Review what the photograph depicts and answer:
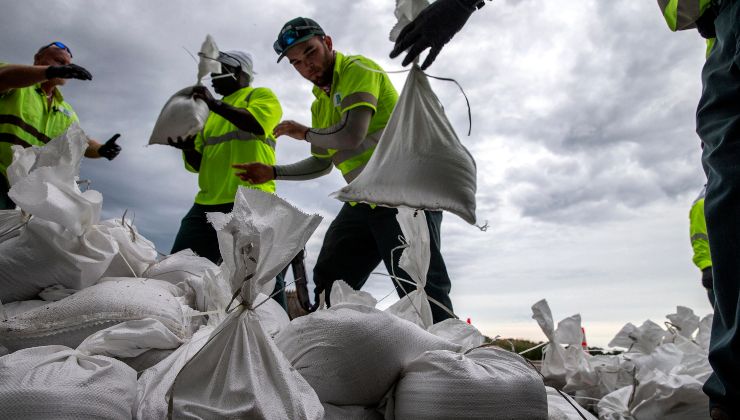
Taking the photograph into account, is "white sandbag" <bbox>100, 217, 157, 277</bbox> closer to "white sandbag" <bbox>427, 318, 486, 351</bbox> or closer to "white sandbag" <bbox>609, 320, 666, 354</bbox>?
"white sandbag" <bbox>427, 318, 486, 351</bbox>

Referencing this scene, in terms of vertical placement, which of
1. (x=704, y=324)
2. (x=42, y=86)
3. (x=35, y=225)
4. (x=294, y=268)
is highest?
(x=42, y=86)

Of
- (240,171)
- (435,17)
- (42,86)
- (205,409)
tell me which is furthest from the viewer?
(42,86)

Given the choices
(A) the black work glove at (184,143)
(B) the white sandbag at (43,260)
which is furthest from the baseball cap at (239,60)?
(B) the white sandbag at (43,260)

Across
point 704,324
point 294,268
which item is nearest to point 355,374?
point 294,268

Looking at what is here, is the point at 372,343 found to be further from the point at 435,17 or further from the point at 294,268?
the point at 294,268

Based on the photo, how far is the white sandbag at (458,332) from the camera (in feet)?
4.78

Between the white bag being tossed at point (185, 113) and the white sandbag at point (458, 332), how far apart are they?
1733 millimetres

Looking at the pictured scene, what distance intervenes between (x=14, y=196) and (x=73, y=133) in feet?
0.78

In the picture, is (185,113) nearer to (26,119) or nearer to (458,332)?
(26,119)

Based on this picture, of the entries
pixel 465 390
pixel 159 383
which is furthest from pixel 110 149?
pixel 465 390

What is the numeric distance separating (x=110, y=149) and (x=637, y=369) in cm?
302

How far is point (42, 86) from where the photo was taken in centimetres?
304

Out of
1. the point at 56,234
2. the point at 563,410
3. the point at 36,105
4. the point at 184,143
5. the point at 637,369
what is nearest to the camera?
the point at 563,410

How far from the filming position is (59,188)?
1.32 m
